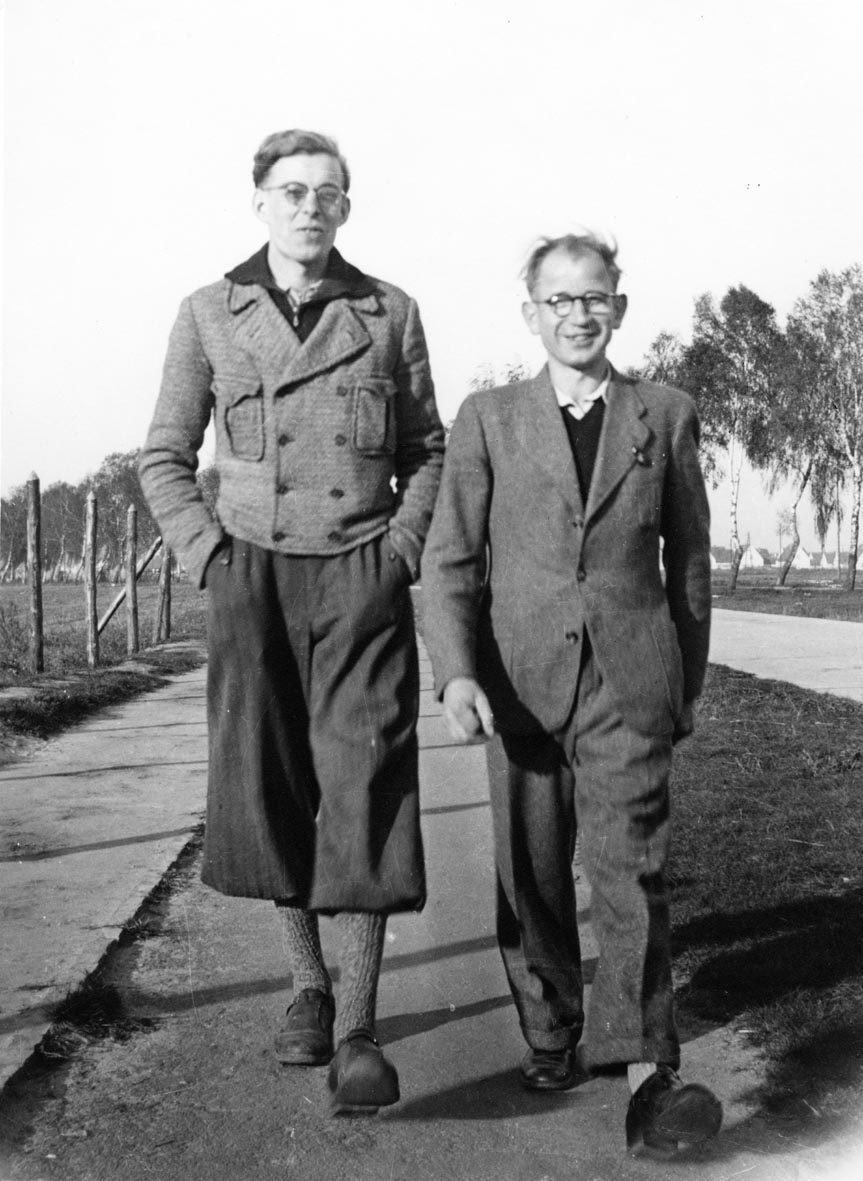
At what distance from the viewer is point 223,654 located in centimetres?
336

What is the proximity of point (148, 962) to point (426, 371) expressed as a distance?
6.71 ft

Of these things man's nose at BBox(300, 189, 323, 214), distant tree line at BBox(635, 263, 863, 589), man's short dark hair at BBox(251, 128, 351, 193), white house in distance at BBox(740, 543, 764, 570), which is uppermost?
distant tree line at BBox(635, 263, 863, 589)

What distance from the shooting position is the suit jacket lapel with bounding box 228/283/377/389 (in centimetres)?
338

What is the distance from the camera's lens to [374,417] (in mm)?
3414

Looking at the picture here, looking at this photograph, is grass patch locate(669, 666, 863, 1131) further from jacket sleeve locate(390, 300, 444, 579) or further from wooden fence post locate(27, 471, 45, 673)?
wooden fence post locate(27, 471, 45, 673)

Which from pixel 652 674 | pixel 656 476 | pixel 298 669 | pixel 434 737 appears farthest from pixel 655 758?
pixel 434 737

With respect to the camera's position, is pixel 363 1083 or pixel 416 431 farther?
pixel 416 431

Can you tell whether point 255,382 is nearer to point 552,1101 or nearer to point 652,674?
point 652,674

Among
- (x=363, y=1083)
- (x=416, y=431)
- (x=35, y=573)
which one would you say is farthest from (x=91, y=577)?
(x=363, y=1083)

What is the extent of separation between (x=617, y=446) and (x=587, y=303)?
0.34 m

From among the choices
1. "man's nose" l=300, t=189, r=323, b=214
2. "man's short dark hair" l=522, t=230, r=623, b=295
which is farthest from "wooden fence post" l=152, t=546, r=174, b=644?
"man's short dark hair" l=522, t=230, r=623, b=295

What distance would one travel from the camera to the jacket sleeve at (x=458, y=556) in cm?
327

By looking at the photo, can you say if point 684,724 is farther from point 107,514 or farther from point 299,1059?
point 107,514

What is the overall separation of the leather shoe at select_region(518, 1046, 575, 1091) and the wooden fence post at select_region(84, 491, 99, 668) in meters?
13.4
